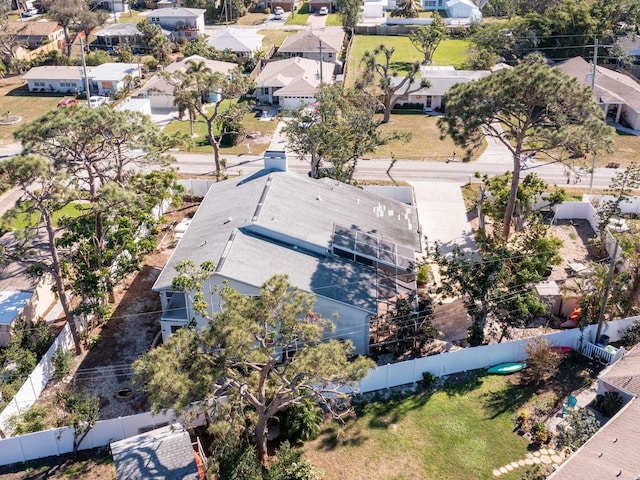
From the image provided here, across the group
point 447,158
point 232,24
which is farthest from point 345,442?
point 232,24

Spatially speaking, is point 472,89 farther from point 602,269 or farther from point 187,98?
point 187,98

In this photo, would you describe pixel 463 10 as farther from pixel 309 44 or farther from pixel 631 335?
pixel 631 335

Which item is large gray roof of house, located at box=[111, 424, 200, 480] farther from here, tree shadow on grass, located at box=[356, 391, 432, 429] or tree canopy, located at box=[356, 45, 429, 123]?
tree canopy, located at box=[356, 45, 429, 123]

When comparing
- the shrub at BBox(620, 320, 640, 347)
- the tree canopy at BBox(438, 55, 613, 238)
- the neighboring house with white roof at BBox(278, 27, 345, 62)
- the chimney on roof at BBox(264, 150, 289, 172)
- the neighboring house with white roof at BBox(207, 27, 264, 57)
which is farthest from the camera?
the neighboring house with white roof at BBox(207, 27, 264, 57)

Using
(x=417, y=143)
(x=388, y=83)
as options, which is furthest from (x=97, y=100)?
(x=417, y=143)

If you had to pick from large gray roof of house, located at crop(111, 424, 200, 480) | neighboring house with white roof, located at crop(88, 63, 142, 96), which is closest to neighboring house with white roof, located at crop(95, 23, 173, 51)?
neighboring house with white roof, located at crop(88, 63, 142, 96)

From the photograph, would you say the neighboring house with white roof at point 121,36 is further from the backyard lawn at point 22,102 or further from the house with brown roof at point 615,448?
the house with brown roof at point 615,448
